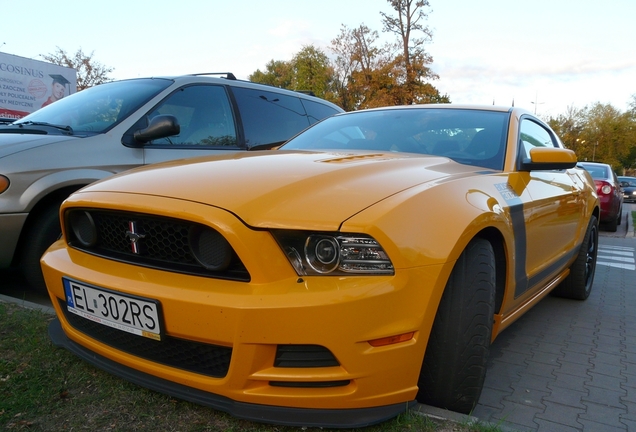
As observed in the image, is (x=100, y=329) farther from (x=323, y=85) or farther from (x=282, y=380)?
(x=323, y=85)

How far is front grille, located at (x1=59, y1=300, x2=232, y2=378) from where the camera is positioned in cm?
179

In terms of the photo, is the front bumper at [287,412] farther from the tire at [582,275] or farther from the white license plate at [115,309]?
the tire at [582,275]

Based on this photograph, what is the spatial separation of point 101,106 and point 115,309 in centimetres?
263

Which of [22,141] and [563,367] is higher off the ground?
[22,141]

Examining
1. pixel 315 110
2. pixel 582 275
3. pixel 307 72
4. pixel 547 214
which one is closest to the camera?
pixel 547 214

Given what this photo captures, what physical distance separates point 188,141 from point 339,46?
97.9 ft

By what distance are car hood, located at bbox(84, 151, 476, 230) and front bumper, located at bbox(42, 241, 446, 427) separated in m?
0.22

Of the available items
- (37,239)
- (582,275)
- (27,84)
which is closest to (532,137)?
(582,275)

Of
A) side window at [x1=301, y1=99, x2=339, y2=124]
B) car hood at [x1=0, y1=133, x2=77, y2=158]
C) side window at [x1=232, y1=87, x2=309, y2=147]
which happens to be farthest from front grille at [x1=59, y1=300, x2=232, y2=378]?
side window at [x1=301, y1=99, x2=339, y2=124]

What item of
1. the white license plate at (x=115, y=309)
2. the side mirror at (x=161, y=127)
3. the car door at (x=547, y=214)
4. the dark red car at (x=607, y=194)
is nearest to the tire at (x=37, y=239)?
the side mirror at (x=161, y=127)

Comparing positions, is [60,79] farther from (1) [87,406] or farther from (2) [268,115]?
(1) [87,406]

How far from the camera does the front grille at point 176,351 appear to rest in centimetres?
179

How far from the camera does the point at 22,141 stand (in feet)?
10.8

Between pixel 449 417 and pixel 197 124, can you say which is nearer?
pixel 449 417
